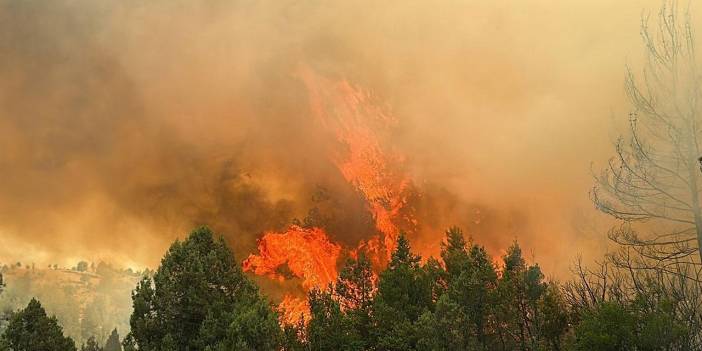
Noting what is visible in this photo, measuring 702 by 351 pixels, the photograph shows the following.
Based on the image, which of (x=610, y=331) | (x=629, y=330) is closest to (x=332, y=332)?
(x=610, y=331)

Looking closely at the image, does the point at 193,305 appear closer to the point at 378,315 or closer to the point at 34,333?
the point at 34,333

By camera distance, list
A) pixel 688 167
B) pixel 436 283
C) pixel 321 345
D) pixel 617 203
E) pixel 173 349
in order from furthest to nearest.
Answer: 1. pixel 436 283
2. pixel 321 345
3. pixel 173 349
4. pixel 617 203
5. pixel 688 167

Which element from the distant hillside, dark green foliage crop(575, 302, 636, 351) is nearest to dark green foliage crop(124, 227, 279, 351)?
dark green foliage crop(575, 302, 636, 351)

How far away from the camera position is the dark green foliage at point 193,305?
2466 cm

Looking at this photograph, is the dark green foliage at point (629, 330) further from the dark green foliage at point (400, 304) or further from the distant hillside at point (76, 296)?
the distant hillside at point (76, 296)

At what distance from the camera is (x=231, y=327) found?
922 inches

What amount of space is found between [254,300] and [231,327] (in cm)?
356

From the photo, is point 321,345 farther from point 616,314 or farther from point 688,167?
point 688,167

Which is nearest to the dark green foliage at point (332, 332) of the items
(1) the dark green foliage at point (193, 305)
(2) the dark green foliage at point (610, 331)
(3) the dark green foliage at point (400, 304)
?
(3) the dark green foliage at point (400, 304)

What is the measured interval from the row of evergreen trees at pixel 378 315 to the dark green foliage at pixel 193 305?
0.18 feet

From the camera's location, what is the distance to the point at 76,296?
188250 millimetres

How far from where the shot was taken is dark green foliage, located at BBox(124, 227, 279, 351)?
80.9 ft

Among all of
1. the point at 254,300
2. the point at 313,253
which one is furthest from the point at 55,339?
the point at 313,253

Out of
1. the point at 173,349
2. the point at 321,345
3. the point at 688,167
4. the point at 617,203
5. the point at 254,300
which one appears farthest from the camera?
the point at 321,345
